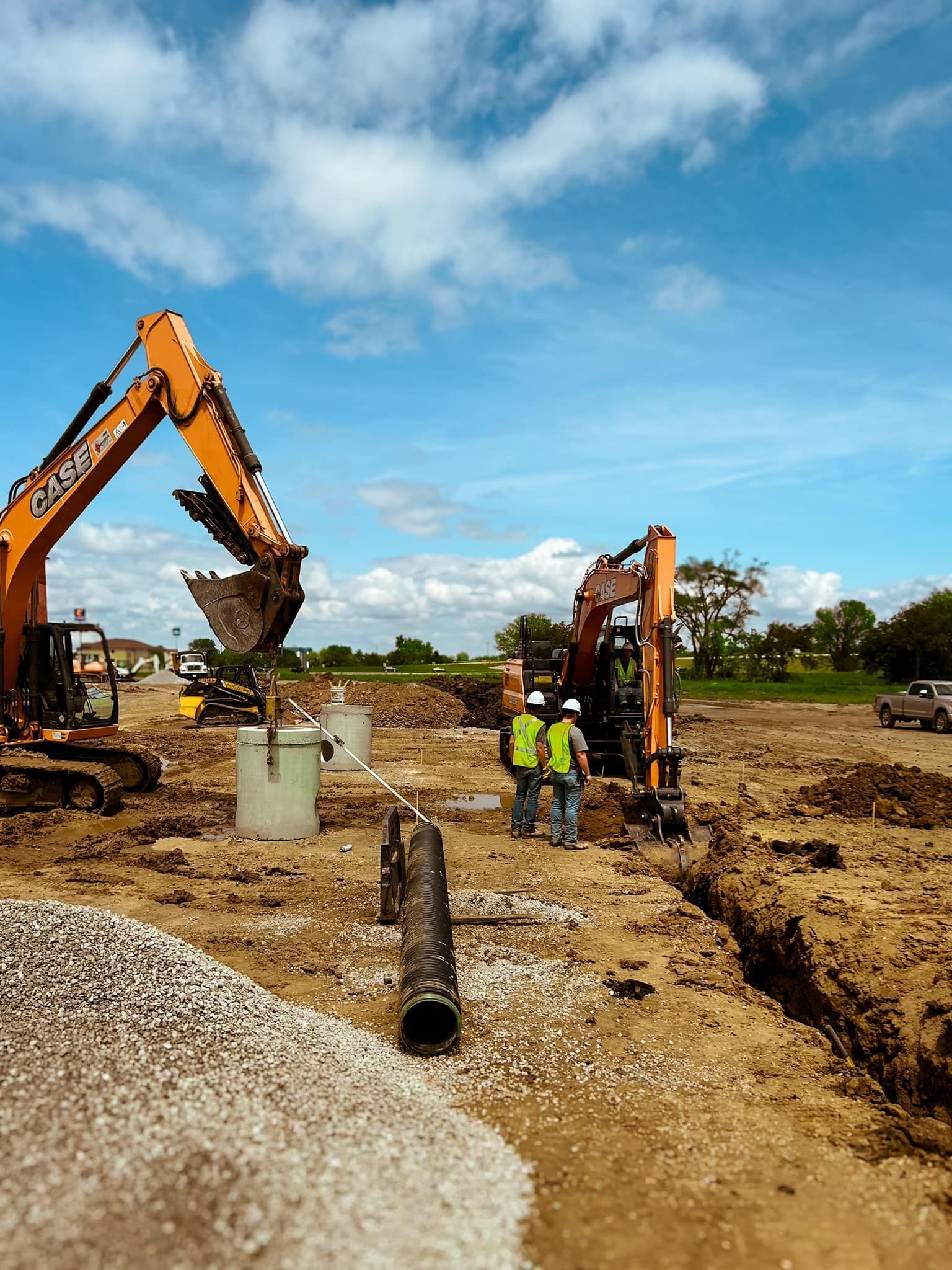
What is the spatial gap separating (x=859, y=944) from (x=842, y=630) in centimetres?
8367

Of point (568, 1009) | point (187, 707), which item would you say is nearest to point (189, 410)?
point (568, 1009)

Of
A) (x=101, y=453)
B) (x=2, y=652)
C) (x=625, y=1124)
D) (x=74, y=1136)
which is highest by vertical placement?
(x=101, y=453)

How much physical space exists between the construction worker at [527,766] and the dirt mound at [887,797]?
4.11 metres

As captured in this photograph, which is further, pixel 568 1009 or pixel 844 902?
pixel 844 902

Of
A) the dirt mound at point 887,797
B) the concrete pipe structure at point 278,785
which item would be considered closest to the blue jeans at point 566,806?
the concrete pipe structure at point 278,785

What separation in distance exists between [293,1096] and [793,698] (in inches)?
1960

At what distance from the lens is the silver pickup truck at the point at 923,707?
28.8 m

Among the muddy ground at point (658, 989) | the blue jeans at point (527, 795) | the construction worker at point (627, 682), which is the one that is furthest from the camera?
the construction worker at point (627, 682)

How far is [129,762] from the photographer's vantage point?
15078mm

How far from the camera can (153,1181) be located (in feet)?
12.0

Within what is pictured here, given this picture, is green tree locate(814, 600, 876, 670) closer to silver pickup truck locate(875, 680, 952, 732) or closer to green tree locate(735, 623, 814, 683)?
green tree locate(735, 623, 814, 683)

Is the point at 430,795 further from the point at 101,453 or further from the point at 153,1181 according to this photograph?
the point at 153,1181

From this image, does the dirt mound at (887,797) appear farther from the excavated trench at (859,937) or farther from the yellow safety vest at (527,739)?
the yellow safety vest at (527,739)

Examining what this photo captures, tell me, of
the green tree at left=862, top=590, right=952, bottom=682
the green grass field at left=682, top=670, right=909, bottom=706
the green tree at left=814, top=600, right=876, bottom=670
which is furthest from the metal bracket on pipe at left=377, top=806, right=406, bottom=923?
the green tree at left=814, top=600, right=876, bottom=670
